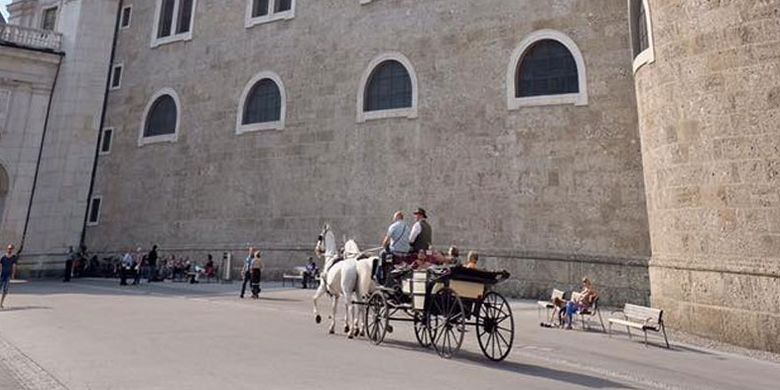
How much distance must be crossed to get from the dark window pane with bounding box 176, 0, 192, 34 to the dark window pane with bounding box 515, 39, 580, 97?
19.1 meters

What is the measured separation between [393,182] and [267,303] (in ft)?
22.1

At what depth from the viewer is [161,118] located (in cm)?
2611

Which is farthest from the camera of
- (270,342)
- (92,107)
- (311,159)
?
(92,107)

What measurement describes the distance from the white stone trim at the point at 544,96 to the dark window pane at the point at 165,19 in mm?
20372

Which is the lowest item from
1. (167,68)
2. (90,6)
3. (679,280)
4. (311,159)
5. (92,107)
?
(679,280)

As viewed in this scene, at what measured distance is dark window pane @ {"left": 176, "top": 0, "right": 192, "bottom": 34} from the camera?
26.6 m

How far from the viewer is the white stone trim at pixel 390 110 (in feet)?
60.7

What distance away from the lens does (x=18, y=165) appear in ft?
82.8

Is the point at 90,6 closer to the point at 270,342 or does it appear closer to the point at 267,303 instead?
the point at 267,303

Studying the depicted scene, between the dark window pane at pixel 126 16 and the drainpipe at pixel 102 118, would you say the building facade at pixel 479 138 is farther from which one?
the dark window pane at pixel 126 16

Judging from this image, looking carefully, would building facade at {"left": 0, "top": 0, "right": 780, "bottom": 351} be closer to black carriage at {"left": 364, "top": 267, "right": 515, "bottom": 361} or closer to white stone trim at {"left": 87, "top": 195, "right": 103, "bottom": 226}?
white stone trim at {"left": 87, "top": 195, "right": 103, "bottom": 226}

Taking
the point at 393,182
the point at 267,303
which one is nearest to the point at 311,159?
the point at 393,182

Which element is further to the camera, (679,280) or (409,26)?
(409,26)

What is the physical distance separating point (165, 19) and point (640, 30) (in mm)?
25036
